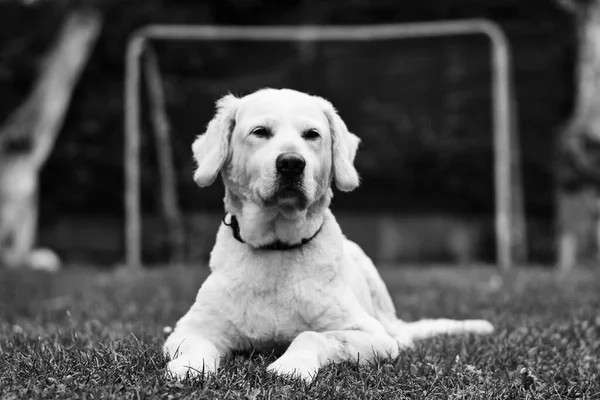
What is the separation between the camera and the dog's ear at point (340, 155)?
12.7 ft

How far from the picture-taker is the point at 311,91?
1078 centimetres

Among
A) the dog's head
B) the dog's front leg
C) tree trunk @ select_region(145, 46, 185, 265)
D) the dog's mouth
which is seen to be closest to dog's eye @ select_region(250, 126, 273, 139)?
the dog's head

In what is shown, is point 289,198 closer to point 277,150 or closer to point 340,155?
point 277,150

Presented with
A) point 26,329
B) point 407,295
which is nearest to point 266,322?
point 26,329

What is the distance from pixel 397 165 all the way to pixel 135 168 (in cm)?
360

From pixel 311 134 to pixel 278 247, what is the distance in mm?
549

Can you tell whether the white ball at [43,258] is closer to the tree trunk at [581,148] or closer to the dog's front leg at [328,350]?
the tree trunk at [581,148]

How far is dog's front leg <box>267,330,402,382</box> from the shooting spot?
10.3 feet

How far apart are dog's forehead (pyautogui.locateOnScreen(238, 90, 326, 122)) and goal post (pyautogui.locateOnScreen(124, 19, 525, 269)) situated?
670 cm

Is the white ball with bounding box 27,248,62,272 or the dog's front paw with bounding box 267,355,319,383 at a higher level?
the dog's front paw with bounding box 267,355,319,383

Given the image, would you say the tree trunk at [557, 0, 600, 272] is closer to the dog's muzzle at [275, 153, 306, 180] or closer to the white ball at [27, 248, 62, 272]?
the white ball at [27, 248, 62, 272]

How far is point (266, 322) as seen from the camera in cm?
357

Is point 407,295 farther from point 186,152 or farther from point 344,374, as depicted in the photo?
point 186,152

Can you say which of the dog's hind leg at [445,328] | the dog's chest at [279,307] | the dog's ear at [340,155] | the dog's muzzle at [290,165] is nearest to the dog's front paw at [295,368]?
the dog's chest at [279,307]
